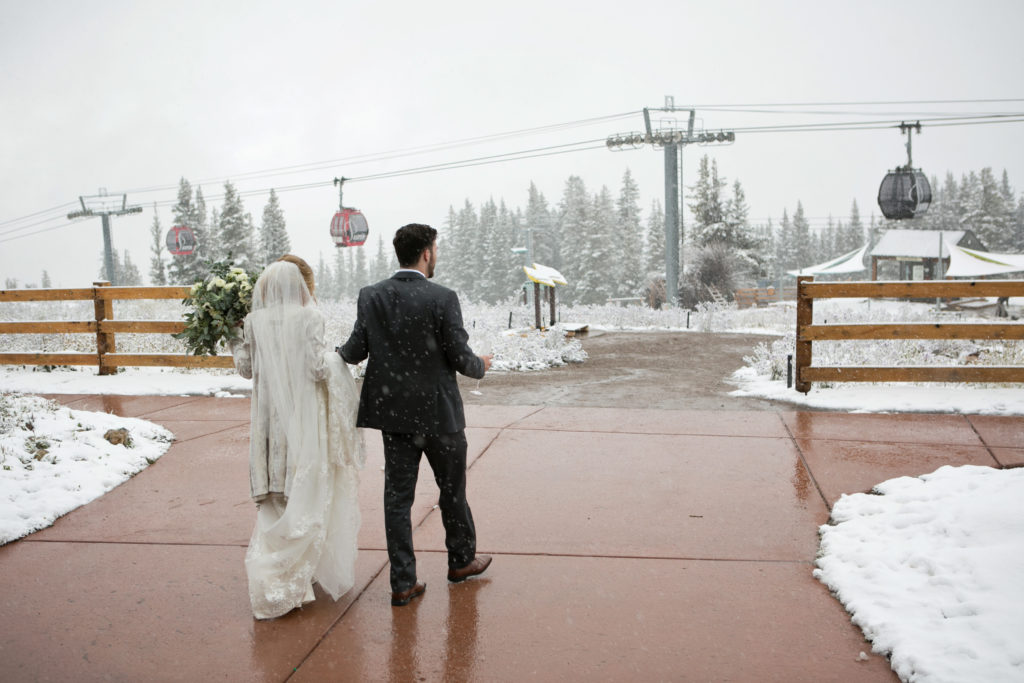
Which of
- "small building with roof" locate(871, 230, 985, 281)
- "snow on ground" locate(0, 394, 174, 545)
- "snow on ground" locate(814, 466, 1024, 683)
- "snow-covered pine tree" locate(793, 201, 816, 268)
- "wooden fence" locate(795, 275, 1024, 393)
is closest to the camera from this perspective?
"snow on ground" locate(814, 466, 1024, 683)

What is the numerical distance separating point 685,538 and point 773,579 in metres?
0.67

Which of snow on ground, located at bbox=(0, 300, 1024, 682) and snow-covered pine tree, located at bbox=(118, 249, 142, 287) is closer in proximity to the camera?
Result: snow on ground, located at bbox=(0, 300, 1024, 682)

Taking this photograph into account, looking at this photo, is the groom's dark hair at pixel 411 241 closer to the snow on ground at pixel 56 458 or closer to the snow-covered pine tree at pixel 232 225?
the snow on ground at pixel 56 458

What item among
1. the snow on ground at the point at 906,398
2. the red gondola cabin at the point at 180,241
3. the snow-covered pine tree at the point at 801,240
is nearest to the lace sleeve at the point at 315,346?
the snow on ground at the point at 906,398

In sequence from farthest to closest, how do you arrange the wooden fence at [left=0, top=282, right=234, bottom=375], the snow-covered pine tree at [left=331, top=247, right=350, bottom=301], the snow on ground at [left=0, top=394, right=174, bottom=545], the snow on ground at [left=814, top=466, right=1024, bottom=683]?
the snow-covered pine tree at [left=331, top=247, right=350, bottom=301] < the wooden fence at [left=0, top=282, right=234, bottom=375] < the snow on ground at [left=0, top=394, right=174, bottom=545] < the snow on ground at [left=814, top=466, right=1024, bottom=683]

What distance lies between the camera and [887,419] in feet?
24.2

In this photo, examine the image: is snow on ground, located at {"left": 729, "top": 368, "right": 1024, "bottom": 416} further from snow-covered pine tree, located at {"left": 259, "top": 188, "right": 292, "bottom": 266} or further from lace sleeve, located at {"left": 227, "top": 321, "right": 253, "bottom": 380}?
snow-covered pine tree, located at {"left": 259, "top": 188, "right": 292, "bottom": 266}

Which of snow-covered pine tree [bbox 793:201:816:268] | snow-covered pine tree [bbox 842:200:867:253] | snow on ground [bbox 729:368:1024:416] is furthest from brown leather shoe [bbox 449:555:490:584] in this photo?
snow-covered pine tree [bbox 842:200:867:253]

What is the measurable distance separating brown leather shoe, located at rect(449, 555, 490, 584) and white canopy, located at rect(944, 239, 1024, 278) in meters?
35.4

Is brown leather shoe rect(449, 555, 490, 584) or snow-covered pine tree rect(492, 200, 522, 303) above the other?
snow-covered pine tree rect(492, 200, 522, 303)

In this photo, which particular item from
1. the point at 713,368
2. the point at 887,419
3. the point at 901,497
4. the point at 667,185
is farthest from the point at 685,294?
the point at 901,497

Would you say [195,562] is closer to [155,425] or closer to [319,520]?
[319,520]

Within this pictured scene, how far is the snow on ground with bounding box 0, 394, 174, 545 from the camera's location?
4969 mm

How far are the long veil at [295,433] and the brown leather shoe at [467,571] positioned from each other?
61 centimetres
